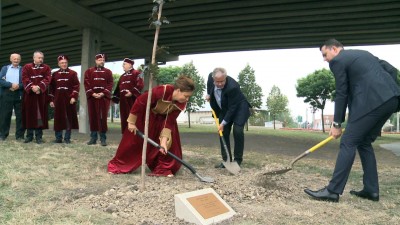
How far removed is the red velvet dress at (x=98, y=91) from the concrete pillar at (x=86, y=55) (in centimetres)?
692

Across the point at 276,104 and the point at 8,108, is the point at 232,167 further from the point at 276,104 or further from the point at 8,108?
the point at 276,104

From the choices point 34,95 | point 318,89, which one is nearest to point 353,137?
point 34,95

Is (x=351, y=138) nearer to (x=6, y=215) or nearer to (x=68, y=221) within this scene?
(x=68, y=221)

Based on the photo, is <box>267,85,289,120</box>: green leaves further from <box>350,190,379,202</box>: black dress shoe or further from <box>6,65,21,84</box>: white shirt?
<box>350,190,379,202</box>: black dress shoe

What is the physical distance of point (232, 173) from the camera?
5324 mm

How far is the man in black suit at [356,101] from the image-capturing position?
12.6 feet

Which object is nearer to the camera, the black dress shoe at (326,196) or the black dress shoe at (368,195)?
the black dress shoe at (326,196)

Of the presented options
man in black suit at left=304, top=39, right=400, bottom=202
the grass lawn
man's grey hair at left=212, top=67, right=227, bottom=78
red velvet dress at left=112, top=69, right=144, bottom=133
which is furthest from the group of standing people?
man in black suit at left=304, top=39, right=400, bottom=202

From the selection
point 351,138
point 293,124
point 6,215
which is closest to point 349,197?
point 351,138

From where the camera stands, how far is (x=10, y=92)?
815cm

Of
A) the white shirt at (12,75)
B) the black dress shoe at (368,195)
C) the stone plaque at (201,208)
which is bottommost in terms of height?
the black dress shoe at (368,195)

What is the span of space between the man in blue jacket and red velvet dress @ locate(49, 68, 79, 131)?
0.71m

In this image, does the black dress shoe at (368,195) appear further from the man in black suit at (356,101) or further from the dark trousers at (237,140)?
the dark trousers at (237,140)

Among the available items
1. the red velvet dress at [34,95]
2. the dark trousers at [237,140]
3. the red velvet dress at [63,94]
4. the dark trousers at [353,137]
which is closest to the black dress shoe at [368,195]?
the dark trousers at [353,137]
